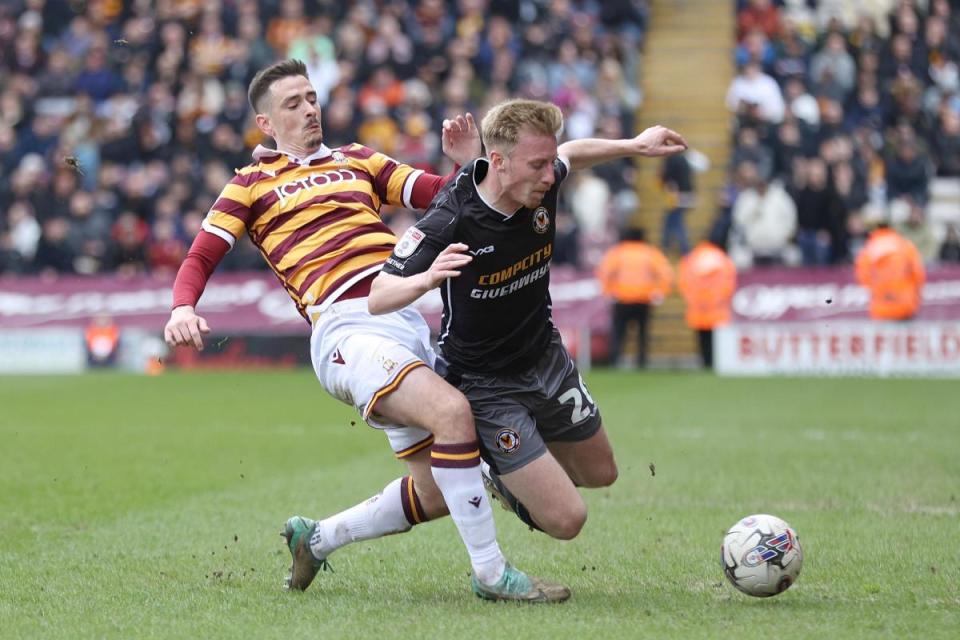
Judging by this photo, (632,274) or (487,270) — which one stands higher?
(487,270)

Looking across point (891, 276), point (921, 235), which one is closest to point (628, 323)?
point (891, 276)

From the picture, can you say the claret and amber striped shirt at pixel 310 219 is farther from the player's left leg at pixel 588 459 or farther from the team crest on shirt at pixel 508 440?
the player's left leg at pixel 588 459

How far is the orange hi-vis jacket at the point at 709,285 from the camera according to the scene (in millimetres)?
18734

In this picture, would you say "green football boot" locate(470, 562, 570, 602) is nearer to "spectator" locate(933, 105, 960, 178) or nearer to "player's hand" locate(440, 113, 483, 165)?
"player's hand" locate(440, 113, 483, 165)

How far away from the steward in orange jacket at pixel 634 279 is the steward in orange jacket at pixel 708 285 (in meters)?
0.37

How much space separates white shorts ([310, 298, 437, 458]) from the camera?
582 cm

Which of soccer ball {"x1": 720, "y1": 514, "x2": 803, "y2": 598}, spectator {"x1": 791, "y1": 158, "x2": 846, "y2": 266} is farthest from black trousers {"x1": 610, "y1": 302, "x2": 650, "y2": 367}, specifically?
soccer ball {"x1": 720, "y1": 514, "x2": 803, "y2": 598}

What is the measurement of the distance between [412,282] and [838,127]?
16705 millimetres

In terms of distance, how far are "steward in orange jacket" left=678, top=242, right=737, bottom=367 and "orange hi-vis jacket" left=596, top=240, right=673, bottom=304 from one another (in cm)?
37

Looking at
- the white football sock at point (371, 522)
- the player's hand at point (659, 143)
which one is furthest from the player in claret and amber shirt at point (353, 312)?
the player's hand at point (659, 143)

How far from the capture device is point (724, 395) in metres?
15.7

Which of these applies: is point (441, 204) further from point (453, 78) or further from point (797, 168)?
point (453, 78)

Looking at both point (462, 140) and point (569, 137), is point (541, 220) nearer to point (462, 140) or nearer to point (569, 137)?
point (462, 140)

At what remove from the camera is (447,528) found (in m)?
7.84
